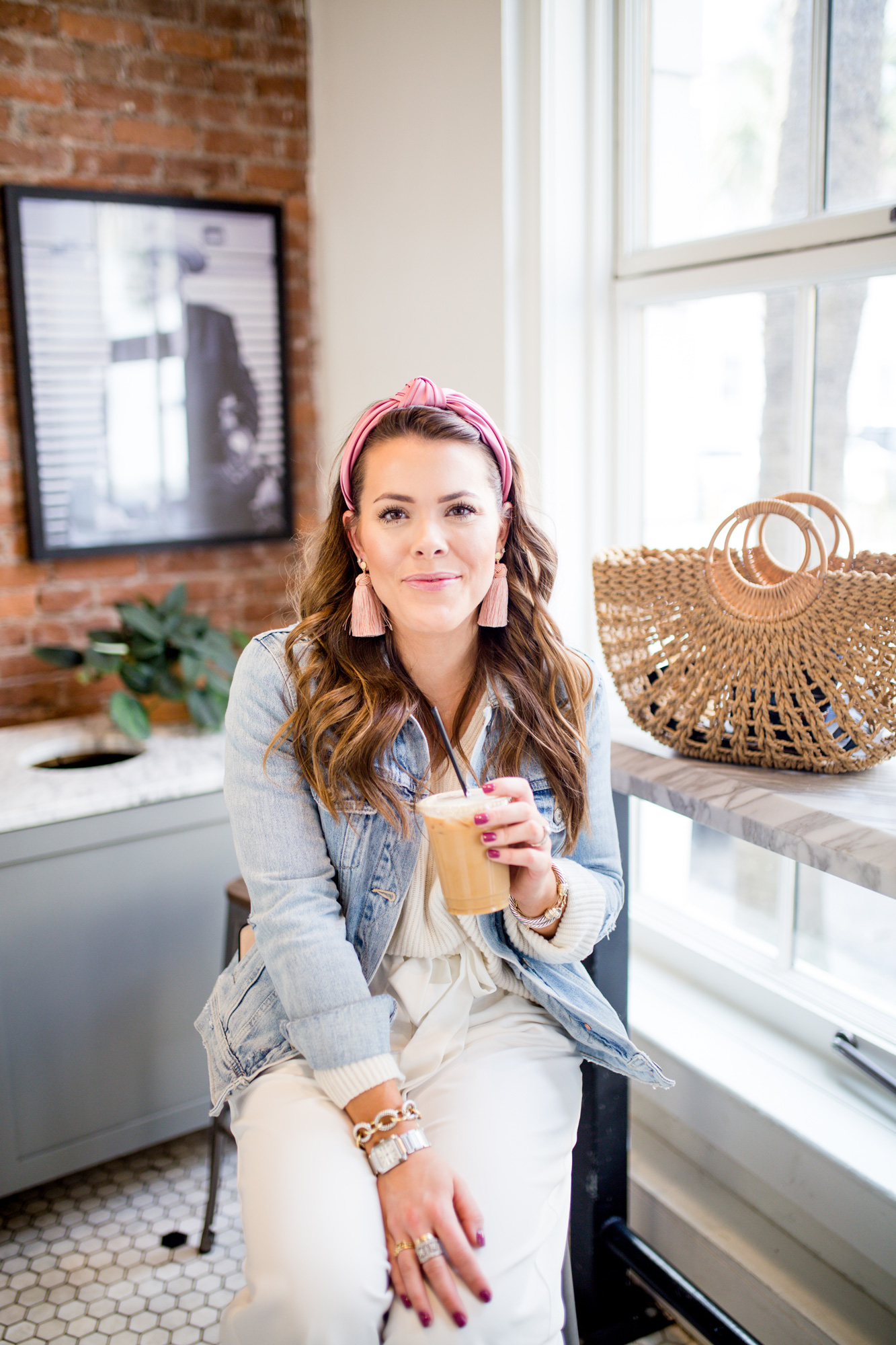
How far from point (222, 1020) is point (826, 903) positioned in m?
1.09

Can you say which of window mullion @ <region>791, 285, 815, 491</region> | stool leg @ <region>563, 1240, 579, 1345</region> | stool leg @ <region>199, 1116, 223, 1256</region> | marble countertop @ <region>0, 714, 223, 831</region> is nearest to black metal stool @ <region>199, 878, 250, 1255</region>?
stool leg @ <region>199, 1116, 223, 1256</region>

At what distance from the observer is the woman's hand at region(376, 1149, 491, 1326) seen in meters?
1.05

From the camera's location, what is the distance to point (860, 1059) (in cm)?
174

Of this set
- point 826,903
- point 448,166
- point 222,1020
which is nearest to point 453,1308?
point 222,1020

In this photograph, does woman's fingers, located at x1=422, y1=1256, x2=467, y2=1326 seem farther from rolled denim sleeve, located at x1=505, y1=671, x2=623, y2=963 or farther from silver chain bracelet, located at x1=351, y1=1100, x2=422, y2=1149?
rolled denim sleeve, located at x1=505, y1=671, x2=623, y2=963

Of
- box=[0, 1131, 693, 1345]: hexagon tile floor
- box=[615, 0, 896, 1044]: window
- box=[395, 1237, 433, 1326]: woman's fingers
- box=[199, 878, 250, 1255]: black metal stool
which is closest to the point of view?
box=[395, 1237, 433, 1326]: woman's fingers

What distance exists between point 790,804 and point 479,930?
0.42 m

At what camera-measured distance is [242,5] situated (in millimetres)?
2605

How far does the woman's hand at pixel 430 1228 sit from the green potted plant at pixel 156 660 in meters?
1.36

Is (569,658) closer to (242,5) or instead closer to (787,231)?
(787,231)

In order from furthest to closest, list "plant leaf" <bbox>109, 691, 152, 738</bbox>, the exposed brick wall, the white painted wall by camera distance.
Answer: the exposed brick wall
"plant leaf" <bbox>109, 691, 152, 738</bbox>
the white painted wall

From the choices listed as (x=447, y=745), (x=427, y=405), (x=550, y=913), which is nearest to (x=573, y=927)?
(x=550, y=913)

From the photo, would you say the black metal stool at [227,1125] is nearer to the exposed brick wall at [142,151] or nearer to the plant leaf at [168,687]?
the plant leaf at [168,687]

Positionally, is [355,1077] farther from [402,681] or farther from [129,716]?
[129,716]
